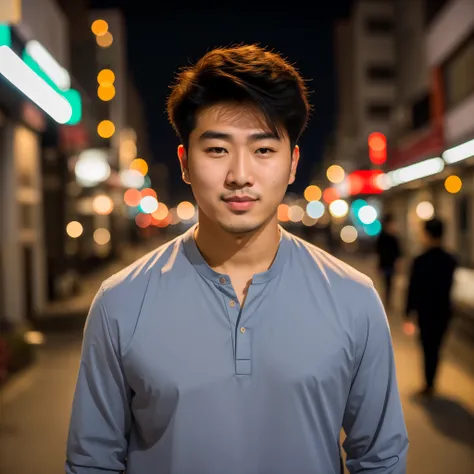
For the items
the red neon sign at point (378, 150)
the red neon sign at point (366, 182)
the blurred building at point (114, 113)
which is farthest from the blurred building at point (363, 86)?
the blurred building at point (114, 113)

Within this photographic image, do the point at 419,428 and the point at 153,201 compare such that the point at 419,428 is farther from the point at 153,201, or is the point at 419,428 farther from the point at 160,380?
the point at 153,201

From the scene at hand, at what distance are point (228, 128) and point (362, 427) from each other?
3.77 feet

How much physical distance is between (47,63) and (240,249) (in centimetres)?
1241

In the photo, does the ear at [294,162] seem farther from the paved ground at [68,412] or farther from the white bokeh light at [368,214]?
the white bokeh light at [368,214]

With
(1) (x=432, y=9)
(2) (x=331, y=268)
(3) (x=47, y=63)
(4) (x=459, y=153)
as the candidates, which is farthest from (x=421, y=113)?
(2) (x=331, y=268)

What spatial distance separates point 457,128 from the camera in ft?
73.0

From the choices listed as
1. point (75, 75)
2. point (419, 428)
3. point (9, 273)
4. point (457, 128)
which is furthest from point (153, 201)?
point (419, 428)

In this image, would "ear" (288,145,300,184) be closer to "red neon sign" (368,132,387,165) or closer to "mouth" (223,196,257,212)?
"mouth" (223,196,257,212)

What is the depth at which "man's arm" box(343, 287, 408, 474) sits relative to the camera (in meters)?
2.32

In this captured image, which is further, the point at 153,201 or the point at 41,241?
the point at 153,201

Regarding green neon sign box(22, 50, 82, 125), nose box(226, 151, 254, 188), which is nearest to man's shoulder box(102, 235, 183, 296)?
nose box(226, 151, 254, 188)

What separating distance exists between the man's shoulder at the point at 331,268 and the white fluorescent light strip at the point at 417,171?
1812cm

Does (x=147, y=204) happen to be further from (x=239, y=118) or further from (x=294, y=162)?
(x=239, y=118)

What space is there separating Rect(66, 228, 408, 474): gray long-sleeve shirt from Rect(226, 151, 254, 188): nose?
1.06ft
